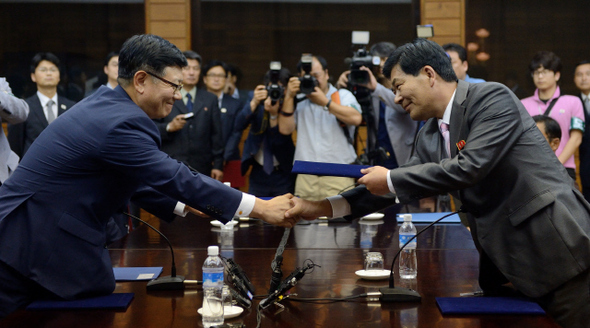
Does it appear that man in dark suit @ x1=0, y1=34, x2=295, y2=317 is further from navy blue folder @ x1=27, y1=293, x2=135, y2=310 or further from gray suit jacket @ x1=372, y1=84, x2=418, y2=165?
gray suit jacket @ x1=372, y1=84, x2=418, y2=165

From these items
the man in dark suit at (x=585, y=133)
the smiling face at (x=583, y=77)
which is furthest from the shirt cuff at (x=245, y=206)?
the smiling face at (x=583, y=77)

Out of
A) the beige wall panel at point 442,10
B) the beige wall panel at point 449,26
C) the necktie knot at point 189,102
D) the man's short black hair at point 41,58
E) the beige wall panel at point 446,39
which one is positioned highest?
the beige wall panel at point 442,10

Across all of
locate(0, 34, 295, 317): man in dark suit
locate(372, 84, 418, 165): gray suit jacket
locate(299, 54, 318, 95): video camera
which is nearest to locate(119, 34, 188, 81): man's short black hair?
locate(0, 34, 295, 317): man in dark suit

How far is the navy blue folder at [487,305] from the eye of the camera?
1.74 metres

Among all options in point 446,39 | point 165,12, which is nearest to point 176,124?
point 165,12

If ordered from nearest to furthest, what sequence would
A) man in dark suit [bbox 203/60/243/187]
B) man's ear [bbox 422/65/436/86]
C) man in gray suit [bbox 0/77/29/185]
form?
1. man's ear [bbox 422/65/436/86]
2. man in gray suit [bbox 0/77/29/185]
3. man in dark suit [bbox 203/60/243/187]

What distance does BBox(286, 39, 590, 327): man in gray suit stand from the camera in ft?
6.22

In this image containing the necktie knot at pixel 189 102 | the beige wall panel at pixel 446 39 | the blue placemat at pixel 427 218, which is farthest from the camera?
the beige wall panel at pixel 446 39

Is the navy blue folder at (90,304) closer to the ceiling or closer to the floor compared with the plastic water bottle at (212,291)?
closer to the floor

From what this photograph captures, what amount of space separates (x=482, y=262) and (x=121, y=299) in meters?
1.14

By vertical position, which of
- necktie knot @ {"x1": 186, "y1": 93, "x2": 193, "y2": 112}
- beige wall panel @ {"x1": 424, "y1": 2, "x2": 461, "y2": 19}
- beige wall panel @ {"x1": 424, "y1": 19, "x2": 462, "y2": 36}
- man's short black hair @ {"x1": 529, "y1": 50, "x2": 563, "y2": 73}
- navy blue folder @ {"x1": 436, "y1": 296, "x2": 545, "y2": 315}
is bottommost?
navy blue folder @ {"x1": 436, "y1": 296, "x2": 545, "y2": 315}

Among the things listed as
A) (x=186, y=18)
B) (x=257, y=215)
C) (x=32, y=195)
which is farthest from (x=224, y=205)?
(x=186, y=18)

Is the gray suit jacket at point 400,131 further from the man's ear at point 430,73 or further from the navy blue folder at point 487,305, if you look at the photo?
the navy blue folder at point 487,305

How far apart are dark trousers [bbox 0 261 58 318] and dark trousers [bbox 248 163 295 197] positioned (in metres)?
2.47
